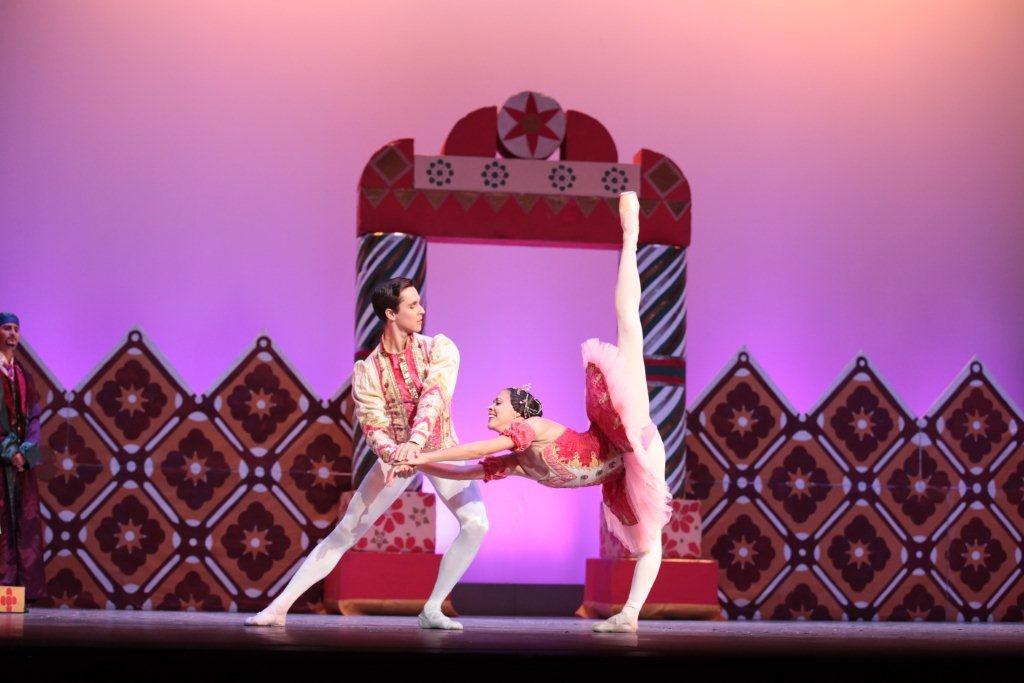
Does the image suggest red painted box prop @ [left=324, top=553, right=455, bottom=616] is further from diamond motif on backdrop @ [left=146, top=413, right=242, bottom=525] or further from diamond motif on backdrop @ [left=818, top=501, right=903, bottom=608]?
diamond motif on backdrop @ [left=818, top=501, right=903, bottom=608]

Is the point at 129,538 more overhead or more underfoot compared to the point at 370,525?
more underfoot

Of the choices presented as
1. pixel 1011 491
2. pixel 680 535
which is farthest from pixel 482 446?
pixel 1011 491

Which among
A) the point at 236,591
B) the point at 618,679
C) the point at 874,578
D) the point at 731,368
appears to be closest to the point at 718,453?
the point at 731,368

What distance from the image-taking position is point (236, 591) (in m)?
7.13

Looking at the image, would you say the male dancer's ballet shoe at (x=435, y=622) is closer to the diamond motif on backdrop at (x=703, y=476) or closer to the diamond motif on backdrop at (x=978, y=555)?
the diamond motif on backdrop at (x=703, y=476)

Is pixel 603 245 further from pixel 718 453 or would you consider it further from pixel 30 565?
pixel 30 565

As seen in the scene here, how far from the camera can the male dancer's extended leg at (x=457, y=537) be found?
193 inches

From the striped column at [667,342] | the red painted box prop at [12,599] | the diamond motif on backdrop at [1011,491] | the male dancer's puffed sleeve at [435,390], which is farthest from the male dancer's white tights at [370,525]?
the diamond motif on backdrop at [1011,491]

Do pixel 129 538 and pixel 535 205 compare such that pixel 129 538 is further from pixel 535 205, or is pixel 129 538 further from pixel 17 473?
pixel 535 205

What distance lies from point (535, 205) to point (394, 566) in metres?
1.95

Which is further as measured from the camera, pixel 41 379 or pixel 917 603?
pixel 917 603

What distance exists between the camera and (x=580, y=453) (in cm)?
475

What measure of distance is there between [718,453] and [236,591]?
269 cm

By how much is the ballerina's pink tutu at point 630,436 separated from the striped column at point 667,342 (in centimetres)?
203
